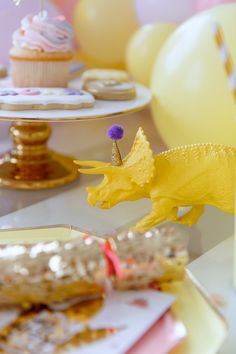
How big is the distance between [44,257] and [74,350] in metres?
0.09

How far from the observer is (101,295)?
488 millimetres

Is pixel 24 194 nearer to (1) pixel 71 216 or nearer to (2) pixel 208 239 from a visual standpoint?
(1) pixel 71 216

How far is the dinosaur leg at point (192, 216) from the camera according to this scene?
80cm

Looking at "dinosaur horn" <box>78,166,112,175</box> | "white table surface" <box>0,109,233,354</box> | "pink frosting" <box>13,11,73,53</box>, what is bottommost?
"white table surface" <box>0,109,233,354</box>

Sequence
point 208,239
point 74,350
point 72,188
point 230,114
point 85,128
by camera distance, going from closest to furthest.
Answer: point 74,350 → point 208,239 → point 230,114 → point 72,188 → point 85,128

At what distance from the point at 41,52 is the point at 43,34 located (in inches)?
1.3

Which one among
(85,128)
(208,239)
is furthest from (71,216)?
(85,128)

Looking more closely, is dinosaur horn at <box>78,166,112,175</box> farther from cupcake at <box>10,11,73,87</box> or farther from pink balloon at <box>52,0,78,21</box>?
pink balloon at <box>52,0,78,21</box>

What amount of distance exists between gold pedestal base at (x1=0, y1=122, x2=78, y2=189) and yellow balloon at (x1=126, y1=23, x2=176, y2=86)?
304 mm

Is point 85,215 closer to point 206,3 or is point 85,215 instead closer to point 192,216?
point 192,216

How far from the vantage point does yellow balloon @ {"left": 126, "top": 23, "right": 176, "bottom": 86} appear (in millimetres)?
1205

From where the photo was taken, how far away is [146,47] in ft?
3.99

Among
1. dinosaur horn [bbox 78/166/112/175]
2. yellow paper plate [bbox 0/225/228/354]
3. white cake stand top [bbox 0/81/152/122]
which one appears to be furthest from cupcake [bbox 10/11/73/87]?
yellow paper plate [bbox 0/225/228/354]

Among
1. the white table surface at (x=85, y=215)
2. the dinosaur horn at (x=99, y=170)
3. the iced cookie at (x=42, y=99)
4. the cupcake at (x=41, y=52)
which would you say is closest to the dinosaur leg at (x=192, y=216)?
the white table surface at (x=85, y=215)
